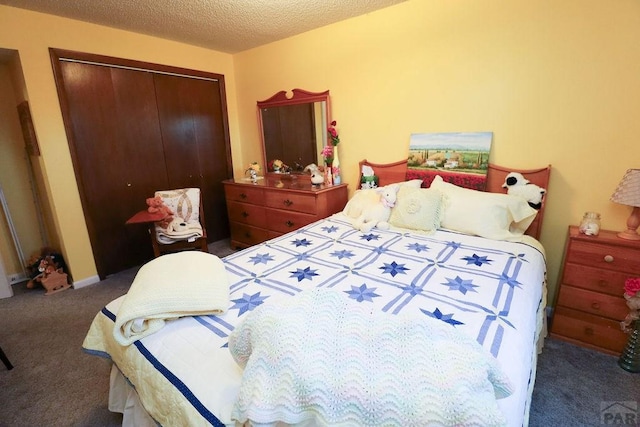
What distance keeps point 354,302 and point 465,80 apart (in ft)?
6.82

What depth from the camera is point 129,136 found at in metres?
3.06

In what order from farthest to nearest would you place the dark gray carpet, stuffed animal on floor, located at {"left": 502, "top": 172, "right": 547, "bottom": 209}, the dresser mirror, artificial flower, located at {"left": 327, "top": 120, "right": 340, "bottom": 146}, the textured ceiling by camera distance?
1. the dresser mirror
2. artificial flower, located at {"left": 327, "top": 120, "right": 340, "bottom": 146}
3. the textured ceiling
4. stuffed animal on floor, located at {"left": 502, "top": 172, "right": 547, "bottom": 209}
5. the dark gray carpet

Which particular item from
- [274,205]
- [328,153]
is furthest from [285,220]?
[328,153]

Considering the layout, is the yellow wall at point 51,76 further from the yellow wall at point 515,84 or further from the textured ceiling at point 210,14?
the yellow wall at point 515,84

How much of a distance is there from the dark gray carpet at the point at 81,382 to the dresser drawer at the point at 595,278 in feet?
1.33

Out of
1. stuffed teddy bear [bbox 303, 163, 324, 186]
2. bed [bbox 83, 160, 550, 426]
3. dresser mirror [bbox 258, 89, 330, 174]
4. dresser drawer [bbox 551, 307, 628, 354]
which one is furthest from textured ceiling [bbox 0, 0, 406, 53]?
dresser drawer [bbox 551, 307, 628, 354]

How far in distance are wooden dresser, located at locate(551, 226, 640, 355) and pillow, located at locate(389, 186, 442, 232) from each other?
0.79m

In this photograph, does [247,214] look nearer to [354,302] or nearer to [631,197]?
[354,302]

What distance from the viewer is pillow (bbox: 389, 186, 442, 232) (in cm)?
207

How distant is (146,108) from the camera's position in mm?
3133

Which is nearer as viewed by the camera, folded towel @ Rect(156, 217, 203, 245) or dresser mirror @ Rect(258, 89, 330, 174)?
folded towel @ Rect(156, 217, 203, 245)

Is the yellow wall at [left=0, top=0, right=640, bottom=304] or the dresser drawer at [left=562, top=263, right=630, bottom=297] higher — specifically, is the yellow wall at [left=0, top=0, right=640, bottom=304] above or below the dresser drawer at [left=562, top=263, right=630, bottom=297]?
above

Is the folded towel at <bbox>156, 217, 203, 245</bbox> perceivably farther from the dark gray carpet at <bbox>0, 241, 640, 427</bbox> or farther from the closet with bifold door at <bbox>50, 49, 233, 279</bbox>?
the dark gray carpet at <bbox>0, 241, 640, 427</bbox>

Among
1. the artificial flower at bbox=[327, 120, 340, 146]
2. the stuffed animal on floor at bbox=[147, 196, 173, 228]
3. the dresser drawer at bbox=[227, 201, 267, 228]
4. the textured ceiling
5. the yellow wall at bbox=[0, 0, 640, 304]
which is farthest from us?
the dresser drawer at bbox=[227, 201, 267, 228]
